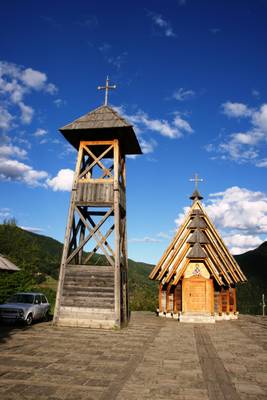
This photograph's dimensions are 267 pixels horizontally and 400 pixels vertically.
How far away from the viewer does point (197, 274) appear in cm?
2148

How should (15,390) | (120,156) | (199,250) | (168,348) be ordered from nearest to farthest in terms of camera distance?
(15,390) < (168,348) < (120,156) < (199,250)

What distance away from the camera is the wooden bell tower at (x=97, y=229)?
15.4m

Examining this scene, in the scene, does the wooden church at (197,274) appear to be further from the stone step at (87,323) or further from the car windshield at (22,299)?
the car windshield at (22,299)

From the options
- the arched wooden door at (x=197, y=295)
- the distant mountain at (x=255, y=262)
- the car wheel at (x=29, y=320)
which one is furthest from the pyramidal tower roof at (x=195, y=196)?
the distant mountain at (x=255, y=262)

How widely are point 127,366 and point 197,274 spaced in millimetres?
13583

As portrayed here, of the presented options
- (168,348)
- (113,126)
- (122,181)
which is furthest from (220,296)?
(113,126)

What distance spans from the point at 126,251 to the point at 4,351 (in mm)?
9601

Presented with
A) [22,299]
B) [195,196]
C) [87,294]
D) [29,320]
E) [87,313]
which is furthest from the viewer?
[195,196]

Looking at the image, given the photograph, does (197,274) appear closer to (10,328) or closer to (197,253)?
(197,253)

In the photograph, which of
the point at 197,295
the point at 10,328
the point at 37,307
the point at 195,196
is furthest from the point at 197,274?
the point at 10,328

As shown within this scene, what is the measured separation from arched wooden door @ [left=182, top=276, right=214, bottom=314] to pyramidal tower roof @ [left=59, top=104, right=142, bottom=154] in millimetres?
9435

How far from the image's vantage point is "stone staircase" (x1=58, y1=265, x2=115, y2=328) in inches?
599

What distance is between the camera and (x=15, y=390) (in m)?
6.51

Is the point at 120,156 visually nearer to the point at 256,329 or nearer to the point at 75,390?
the point at 256,329
